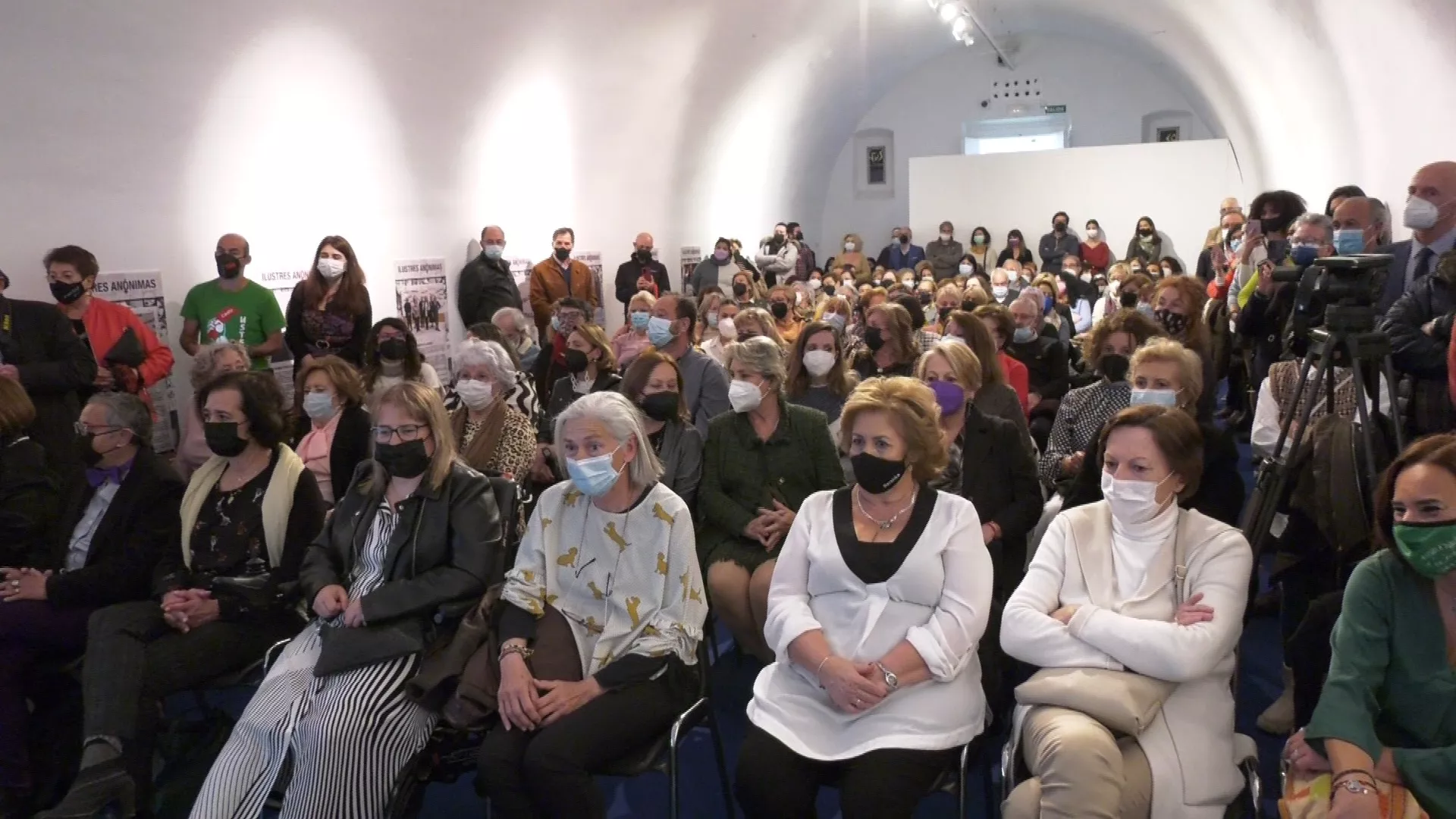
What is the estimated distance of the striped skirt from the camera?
9.59 ft

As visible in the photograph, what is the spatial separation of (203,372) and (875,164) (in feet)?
58.0

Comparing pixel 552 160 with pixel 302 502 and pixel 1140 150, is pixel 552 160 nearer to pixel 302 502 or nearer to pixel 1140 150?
pixel 302 502

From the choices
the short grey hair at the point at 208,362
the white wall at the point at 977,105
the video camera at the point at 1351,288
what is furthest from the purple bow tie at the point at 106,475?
the white wall at the point at 977,105

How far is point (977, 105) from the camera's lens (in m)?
20.9

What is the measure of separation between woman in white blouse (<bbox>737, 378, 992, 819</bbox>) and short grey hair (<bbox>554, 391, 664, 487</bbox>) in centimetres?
48

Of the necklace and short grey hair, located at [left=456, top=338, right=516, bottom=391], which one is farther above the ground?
short grey hair, located at [left=456, top=338, right=516, bottom=391]

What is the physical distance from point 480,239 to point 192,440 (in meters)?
4.61

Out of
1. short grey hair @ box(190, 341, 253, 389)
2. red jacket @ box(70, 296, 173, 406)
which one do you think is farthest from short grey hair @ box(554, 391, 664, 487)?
red jacket @ box(70, 296, 173, 406)

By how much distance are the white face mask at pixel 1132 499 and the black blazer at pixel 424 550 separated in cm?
174

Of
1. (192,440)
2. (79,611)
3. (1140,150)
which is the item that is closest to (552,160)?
(192,440)

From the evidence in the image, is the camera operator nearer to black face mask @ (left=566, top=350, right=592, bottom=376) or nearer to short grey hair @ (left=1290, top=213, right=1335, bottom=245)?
short grey hair @ (left=1290, top=213, right=1335, bottom=245)

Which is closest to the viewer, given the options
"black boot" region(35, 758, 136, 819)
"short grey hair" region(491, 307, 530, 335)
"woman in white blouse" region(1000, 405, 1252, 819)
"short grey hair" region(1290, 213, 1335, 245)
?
"woman in white blouse" region(1000, 405, 1252, 819)

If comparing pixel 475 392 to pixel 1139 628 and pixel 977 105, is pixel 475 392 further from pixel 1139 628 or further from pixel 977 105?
pixel 977 105

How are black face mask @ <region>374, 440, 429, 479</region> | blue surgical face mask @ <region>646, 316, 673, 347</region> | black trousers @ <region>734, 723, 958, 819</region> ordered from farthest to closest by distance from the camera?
blue surgical face mask @ <region>646, 316, 673, 347</region> < black face mask @ <region>374, 440, 429, 479</region> < black trousers @ <region>734, 723, 958, 819</region>
